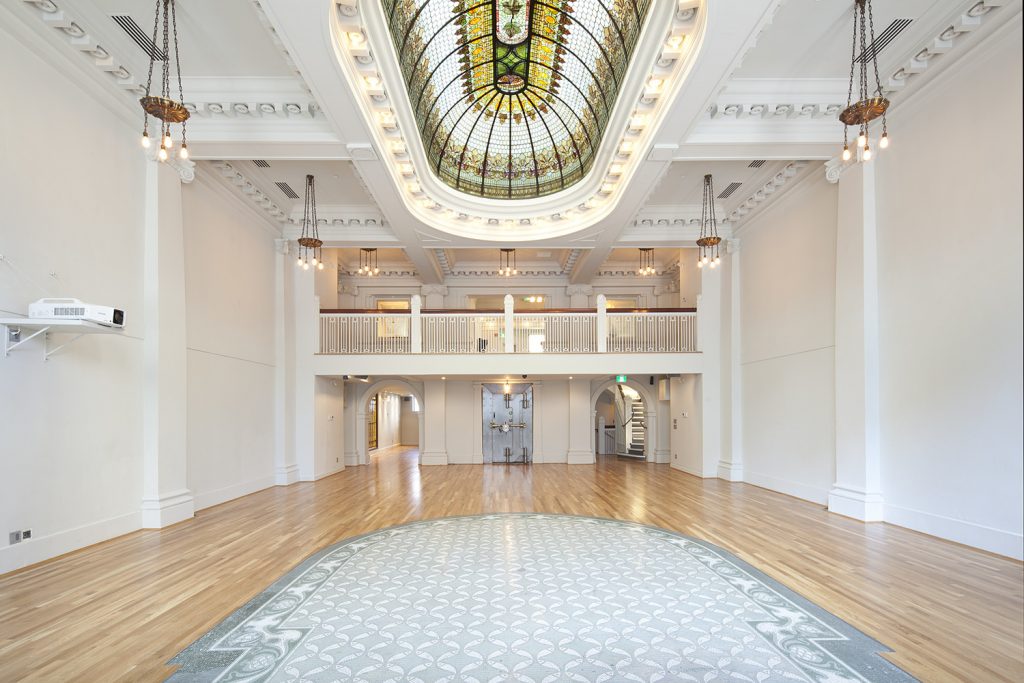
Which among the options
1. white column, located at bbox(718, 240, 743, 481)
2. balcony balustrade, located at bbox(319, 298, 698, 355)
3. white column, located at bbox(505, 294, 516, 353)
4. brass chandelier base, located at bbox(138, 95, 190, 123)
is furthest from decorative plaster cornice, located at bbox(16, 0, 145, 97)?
white column, located at bbox(718, 240, 743, 481)

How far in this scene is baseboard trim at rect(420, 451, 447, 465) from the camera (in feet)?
51.5

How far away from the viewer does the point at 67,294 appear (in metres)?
6.23

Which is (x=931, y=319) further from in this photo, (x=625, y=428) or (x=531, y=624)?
(x=625, y=428)

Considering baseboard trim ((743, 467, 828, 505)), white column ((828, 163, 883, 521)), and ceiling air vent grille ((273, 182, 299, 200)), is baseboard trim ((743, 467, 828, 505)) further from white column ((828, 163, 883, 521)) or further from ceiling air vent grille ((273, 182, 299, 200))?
ceiling air vent grille ((273, 182, 299, 200))

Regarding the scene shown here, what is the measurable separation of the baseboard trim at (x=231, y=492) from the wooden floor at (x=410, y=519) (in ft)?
0.70

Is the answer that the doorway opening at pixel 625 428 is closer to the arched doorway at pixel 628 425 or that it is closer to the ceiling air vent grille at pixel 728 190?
the arched doorway at pixel 628 425

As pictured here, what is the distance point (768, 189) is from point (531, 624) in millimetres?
9193

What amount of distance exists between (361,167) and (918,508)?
9.24 m

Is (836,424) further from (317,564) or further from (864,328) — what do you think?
(317,564)

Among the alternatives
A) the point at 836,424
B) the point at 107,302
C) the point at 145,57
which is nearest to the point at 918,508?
the point at 836,424

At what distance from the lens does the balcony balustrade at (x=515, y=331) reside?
1255cm

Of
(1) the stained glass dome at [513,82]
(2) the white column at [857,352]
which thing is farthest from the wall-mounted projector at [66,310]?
(2) the white column at [857,352]

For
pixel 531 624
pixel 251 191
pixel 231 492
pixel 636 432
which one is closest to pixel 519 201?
pixel 251 191

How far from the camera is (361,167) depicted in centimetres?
875
